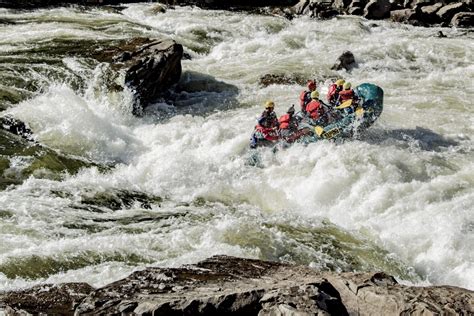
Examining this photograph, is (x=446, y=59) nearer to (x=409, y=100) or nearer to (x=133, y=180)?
(x=409, y=100)

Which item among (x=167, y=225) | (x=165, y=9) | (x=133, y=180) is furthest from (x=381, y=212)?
(x=165, y=9)

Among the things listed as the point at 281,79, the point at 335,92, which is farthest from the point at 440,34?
the point at 335,92

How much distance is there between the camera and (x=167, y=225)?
785cm

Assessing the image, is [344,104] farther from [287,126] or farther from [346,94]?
[287,126]

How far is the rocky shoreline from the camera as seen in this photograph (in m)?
20.1

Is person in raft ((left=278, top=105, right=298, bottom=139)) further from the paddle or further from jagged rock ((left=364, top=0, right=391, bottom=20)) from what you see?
jagged rock ((left=364, top=0, right=391, bottom=20))

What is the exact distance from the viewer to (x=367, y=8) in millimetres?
21047

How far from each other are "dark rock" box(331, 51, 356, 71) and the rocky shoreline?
5895mm

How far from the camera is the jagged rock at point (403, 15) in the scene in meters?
20.2

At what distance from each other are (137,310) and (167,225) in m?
3.70

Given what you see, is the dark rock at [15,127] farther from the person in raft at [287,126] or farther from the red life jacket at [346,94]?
the red life jacket at [346,94]

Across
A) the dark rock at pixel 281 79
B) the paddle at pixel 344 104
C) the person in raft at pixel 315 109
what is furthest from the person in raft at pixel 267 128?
the dark rock at pixel 281 79

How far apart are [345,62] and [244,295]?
466 inches

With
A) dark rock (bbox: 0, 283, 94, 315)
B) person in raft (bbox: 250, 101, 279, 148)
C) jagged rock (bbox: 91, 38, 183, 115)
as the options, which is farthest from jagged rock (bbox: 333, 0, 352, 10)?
dark rock (bbox: 0, 283, 94, 315)
